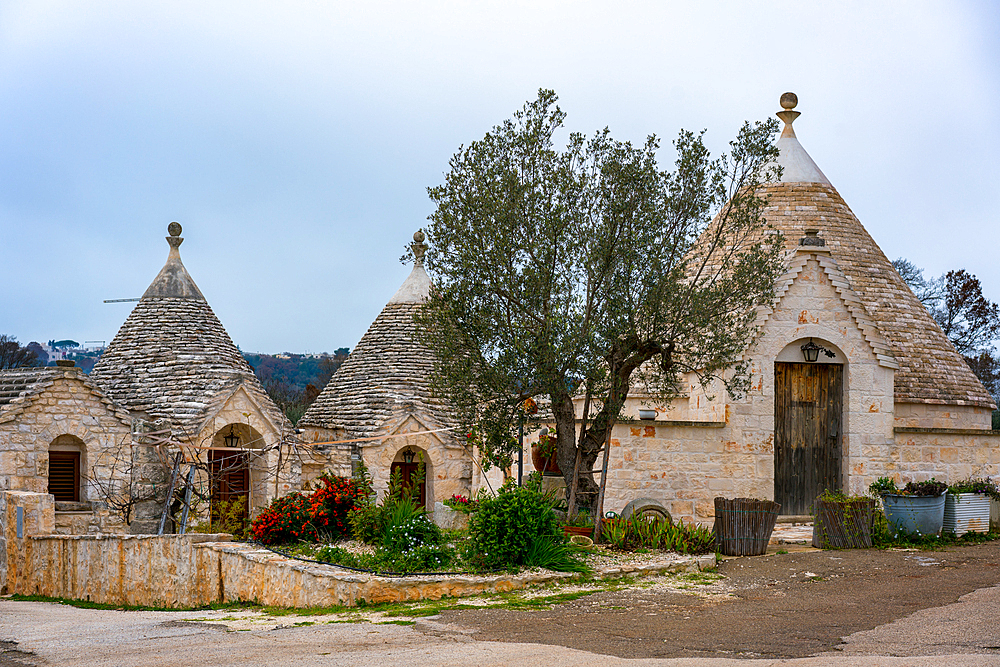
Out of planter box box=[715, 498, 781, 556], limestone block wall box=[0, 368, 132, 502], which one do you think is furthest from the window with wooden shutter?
planter box box=[715, 498, 781, 556]

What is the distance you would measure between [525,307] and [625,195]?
2.01m

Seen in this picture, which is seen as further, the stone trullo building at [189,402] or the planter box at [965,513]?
the stone trullo building at [189,402]

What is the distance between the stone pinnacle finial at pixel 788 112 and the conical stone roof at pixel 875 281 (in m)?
0.02

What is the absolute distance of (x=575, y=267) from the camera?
43.9 ft

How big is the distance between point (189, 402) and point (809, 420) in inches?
478

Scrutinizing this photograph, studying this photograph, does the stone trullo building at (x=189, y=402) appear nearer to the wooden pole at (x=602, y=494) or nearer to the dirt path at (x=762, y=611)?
the wooden pole at (x=602, y=494)

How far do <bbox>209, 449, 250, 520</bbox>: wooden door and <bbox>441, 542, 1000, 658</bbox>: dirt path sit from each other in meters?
11.4

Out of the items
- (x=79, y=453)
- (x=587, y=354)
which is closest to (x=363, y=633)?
(x=587, y=354)

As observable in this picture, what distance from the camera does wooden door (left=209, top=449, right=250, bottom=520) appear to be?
20.2 m

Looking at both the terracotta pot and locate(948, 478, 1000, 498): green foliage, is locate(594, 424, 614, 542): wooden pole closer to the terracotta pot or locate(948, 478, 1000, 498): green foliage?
locate(948, 478, 1000, 498): green foliage

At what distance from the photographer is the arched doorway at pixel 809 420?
15.8m

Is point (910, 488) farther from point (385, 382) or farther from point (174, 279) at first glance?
point (174, 279)

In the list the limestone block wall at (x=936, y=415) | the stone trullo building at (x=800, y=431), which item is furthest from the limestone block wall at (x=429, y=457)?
the limestone block wall at (x=936, y=415)

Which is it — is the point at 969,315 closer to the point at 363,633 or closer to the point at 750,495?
the point at 750,495
